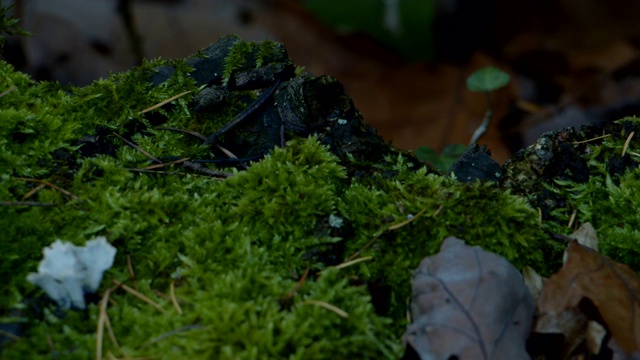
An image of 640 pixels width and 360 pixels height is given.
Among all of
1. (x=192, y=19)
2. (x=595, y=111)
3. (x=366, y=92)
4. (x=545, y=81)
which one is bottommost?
(x=595, y=111)

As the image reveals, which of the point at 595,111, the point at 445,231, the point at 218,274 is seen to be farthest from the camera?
the point at 595,111

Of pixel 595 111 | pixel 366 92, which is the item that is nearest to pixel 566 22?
pixel 595 111

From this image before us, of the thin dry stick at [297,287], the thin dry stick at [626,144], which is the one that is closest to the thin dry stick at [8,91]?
the thin dry stick at [297,287]

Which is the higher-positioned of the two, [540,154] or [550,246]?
[540,154]

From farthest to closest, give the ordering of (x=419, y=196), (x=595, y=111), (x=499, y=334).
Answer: (x=595, y=111), (x=419, y=196), (x=499, y=334)

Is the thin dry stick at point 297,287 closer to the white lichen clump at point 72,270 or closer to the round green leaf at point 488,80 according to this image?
the white lichen clump at point 72,270

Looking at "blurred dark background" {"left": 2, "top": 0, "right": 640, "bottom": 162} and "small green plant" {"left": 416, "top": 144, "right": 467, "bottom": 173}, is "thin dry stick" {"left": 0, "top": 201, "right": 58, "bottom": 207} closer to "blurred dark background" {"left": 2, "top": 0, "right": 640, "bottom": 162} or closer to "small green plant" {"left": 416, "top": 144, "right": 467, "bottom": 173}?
"small green plant" {"left": 416, "top": 144, "right": 467, "bottom": 173}

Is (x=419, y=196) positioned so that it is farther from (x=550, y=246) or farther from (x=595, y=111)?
(x=595, y=111)
